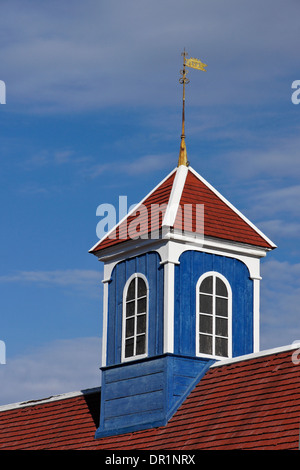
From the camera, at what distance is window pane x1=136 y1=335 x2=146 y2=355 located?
21.5m

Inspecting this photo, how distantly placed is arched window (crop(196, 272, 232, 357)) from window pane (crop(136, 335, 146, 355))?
1.03 metres

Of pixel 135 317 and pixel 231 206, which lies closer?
pixel 135 317

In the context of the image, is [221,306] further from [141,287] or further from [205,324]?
[141,287]

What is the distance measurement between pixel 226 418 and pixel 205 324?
277cm

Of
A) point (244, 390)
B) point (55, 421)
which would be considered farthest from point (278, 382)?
point (55, 421)

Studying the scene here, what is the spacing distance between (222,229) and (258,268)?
3.55ft

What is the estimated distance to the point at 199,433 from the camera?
62.9ft

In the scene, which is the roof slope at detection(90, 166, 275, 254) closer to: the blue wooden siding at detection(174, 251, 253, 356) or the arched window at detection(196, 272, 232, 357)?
the blue wooden siding at detection(174, 251, 253, 356)

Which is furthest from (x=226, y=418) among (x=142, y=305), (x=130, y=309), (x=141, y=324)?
(x=130, y=309)

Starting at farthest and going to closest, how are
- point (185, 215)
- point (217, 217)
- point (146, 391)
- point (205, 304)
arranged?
point (217, 217) < point (185, 215) < point (205, 304) < point (146, 391)

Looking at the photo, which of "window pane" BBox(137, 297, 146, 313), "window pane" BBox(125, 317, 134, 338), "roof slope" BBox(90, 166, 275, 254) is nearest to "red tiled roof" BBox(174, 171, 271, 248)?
"roof slope" BBox(90, 166, 275, 254)

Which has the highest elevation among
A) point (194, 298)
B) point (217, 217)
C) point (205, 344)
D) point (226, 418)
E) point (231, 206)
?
point (231, 206)

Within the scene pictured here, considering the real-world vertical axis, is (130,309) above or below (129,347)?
above

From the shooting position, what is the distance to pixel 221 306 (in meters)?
21.7
